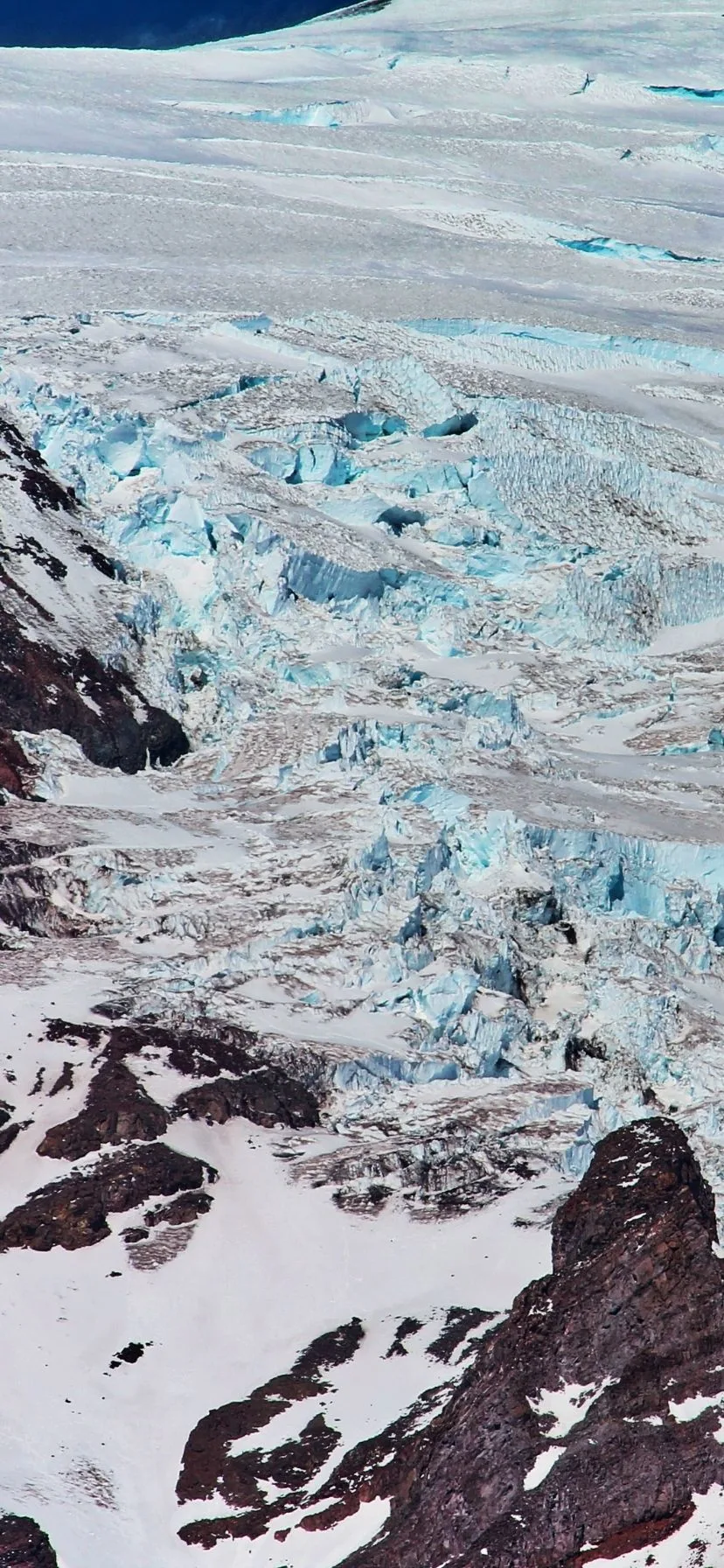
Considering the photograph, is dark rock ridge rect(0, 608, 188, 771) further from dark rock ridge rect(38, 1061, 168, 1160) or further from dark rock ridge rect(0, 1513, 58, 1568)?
dark rock ridge rect(0, 1513, 58, 1568)

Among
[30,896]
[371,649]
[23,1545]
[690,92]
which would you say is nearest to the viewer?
[23,1545]

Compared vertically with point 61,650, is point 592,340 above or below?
above

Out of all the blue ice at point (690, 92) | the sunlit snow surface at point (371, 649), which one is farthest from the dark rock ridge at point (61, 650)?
the blue ice at point (690, 92)

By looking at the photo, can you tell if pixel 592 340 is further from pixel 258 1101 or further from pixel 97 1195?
pixel 97 1195

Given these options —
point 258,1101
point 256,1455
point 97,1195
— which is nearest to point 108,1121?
point 97,1195

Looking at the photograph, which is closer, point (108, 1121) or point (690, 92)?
point (108, 1121)
